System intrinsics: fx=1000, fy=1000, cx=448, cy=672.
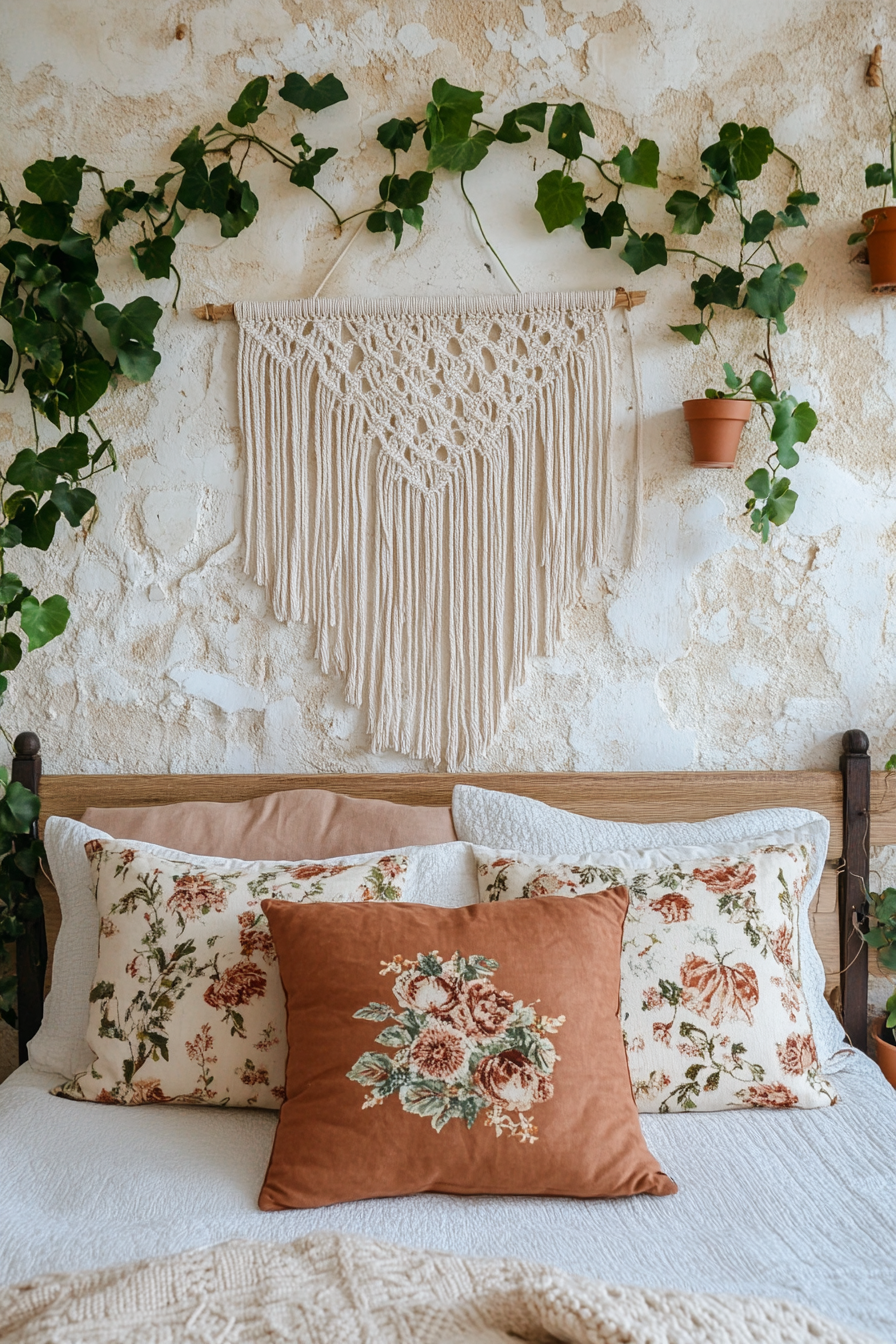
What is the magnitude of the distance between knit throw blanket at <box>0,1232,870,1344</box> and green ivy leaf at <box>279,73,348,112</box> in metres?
1.73

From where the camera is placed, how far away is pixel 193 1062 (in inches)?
54.2

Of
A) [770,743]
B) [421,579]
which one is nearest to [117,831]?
[421,579]

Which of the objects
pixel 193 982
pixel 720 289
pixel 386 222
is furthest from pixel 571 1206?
pixel 386 222

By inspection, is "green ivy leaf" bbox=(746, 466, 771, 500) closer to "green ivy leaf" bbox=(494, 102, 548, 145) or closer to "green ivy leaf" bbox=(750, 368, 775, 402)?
"green ivy leaf" bbox=(750, 368, 775, 402)

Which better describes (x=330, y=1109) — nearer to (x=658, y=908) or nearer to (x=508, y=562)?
(x=658, y=908)

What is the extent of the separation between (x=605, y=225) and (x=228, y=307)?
0.69 m

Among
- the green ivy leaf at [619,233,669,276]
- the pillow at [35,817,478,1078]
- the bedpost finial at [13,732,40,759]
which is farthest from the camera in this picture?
the bedpost finial at [13,732,40,759]

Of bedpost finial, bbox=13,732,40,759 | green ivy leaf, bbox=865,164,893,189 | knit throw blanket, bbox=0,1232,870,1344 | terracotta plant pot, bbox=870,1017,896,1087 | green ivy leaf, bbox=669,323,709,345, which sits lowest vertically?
terracotta plant pot, bbox=870,1017,896,1087

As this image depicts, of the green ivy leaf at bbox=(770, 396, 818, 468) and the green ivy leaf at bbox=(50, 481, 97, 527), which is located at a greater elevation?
the green ivy leaf at bbox=(770, 396, 818, 468)

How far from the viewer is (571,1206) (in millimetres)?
1173

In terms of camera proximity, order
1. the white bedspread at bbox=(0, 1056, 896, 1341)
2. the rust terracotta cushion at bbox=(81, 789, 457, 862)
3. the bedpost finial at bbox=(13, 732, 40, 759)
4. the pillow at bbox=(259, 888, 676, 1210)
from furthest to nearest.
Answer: the bedpost finial at bbox=(13, 732, 40, 759)
the rust terracotta cushion at bbox=(81, 789, 457, 862)
the pillow at bbox=(259, 888, 676, 1210)
the white bedspread at bbox=(0, 1056, 896, 1341)

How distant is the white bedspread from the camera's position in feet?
3.44

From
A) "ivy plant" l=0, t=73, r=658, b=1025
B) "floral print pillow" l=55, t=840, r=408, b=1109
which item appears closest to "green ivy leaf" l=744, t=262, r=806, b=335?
"ivy plant" l=0, t=73, r=658, b=1025

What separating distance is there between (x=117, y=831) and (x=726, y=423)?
125 centimetres
